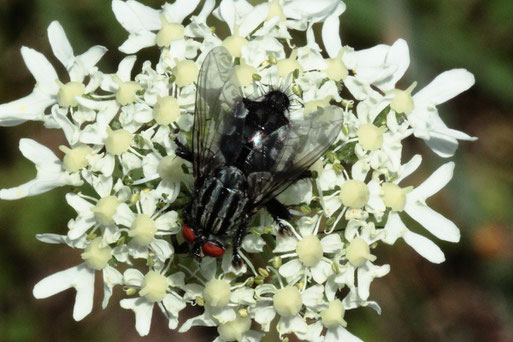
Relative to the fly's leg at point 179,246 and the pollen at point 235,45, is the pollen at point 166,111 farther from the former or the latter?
the fly's leg at point 179,246

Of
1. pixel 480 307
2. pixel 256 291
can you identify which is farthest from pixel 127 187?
pixel 480 307

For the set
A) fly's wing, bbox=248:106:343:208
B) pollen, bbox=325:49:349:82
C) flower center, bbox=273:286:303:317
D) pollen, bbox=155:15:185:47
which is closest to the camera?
fly's wing, bbox=248:106:343:208

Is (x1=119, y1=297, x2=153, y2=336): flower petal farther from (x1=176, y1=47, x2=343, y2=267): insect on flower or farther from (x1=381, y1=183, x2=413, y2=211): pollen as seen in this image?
(x1=381, y1=183, x2=413, y2=211): pollen

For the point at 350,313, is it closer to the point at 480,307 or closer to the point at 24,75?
the point at 480,307

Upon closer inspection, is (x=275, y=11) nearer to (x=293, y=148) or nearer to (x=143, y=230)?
(x=293, y=148)

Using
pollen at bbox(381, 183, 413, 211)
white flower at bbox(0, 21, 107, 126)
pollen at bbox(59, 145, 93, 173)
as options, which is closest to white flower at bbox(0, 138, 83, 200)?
pollen at bbox(59, 145, 93, 173)

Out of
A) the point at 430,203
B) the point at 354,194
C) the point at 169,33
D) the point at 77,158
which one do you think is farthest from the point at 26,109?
the point at 430,203

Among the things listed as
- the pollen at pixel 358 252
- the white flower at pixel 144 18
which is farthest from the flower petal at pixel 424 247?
the white flower at pixel 144 18

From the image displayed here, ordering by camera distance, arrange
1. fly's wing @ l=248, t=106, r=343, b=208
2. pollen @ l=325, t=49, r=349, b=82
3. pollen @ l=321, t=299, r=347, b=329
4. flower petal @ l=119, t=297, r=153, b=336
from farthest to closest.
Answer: flower petal @ l=119, t=297, r=153, b=336 < pollen @ l=325, t=49, r=349, b=82 < pollen @ l=321, t=299, r=347, b=329 < fly's wing @ l=248, t=106, r=343, b=208
